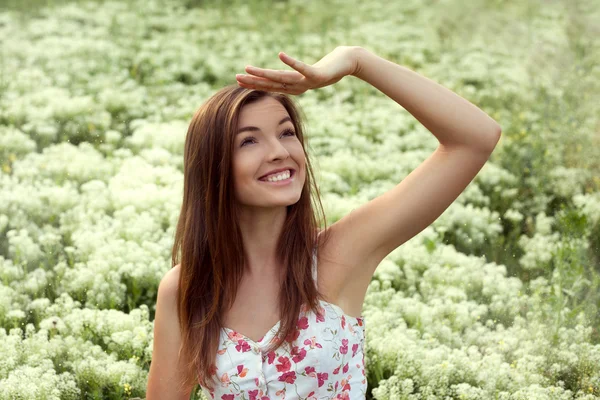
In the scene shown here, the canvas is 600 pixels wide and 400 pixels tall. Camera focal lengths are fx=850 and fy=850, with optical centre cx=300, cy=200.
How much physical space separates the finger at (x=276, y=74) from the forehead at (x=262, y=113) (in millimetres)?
319

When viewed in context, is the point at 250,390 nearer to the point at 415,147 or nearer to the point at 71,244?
the point at 71,244

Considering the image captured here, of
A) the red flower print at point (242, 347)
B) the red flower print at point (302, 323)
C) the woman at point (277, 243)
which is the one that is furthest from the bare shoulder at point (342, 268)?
the red flower print at point (242, 347)

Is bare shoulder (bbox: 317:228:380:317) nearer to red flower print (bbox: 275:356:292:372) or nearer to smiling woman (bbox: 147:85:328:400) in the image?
smiling woman (bbox: 147:85:328:400)

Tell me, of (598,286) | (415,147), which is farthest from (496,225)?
(415,147)

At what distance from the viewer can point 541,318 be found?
14.3 ft

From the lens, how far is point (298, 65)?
248 centimetres

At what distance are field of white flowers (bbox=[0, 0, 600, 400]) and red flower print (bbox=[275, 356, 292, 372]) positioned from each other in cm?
112

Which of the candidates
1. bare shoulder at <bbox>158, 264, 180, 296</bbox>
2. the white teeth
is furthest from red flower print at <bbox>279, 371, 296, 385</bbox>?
the white teeth

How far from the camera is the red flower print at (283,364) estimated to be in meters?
2.82

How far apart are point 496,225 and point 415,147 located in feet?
5.01

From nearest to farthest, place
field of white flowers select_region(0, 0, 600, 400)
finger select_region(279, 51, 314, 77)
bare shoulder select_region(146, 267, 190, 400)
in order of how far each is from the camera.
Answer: finger select_region(279, 51, 314, 77), bare shoulder select_region(146, 267, 190, 400), field of white flowers select_region(0, 0, 600, 400)

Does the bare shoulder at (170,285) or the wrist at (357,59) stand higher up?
the wrist at (357,59)

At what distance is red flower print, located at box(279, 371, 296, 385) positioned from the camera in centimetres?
282

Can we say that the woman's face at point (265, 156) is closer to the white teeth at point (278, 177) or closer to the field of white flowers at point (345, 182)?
the white teeth at point (278, 177)
